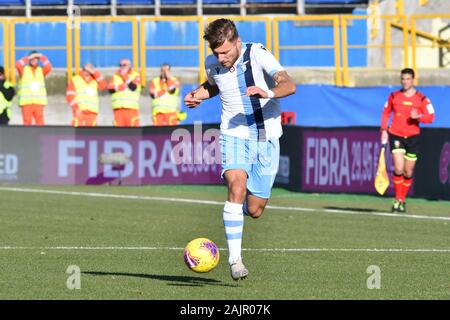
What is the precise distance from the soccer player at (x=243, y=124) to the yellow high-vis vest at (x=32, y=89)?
59.2ft

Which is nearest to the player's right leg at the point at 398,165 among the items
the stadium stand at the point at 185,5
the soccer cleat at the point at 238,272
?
the soccer cleat at the point at 238,272

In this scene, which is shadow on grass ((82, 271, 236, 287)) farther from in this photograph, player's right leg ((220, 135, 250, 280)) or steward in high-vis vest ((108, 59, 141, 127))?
steward in high-vis vest ((108, 59, 141, 127))

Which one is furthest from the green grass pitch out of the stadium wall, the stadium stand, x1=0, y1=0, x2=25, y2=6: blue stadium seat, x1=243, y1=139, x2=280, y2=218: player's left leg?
x1=0, y1=0, x2=25, y2=6: blue stadium seat

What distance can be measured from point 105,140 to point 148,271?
1282cm

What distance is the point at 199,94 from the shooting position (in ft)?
38.4

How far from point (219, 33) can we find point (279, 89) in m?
0.71

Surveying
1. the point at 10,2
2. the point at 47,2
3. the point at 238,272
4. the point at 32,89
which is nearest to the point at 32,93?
the point at 32,89

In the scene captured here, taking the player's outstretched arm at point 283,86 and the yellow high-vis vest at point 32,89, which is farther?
the yellow high-vis vest at point 32,89

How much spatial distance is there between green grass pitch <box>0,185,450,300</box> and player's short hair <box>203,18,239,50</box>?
2067 millimetres

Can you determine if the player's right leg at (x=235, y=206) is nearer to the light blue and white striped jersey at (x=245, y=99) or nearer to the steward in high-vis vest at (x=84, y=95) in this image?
the light blue and white striped jersey at (x=245, y=99)

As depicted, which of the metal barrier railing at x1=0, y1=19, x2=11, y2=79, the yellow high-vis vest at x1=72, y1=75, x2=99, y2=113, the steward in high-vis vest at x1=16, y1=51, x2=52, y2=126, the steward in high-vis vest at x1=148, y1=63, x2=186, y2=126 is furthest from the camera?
the metal barrier railing at x1=0, y1=19, x2=11, y2=79

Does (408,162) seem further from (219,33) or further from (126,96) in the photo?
(126,96)

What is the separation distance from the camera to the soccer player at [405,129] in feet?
65.4

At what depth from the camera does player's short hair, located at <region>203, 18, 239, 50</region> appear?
36.3ft
